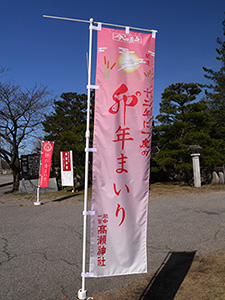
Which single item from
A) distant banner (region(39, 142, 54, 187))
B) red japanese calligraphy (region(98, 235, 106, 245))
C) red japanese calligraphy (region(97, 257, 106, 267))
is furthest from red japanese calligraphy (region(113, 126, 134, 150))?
distant banner (region(39, 142, 54, 187))

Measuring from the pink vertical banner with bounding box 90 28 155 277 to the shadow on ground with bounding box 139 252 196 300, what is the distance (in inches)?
14.8

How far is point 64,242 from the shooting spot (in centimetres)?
456

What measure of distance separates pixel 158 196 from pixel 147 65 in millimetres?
7882

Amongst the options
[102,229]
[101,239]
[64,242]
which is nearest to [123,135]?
[102,229]

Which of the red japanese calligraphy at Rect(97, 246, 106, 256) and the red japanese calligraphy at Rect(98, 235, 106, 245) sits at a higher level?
the red japanese calligraphy at Rect(98, 235, 106, 245)

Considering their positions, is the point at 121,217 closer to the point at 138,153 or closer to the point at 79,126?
the point at 138,153

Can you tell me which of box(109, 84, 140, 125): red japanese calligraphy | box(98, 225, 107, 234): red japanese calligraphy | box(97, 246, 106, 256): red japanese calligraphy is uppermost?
box(109, 84, 140, 125): red japanese calligraphy

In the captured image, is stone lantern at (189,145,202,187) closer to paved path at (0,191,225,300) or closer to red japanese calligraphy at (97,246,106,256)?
paved path at (0,191,225,300)

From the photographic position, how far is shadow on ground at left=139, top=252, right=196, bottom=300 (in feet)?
8.87

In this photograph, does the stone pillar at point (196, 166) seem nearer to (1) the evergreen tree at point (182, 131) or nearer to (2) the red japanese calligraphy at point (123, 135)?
(1) the evergreen tree at point (182, 131)

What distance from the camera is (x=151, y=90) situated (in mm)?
2701

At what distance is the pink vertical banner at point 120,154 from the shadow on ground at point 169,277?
0.38 meters

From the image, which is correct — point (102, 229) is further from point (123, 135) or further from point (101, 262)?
point (123, 135)

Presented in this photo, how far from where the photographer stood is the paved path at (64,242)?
9.67 ft
